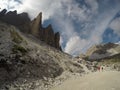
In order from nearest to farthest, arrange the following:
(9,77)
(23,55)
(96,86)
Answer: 1. (96,86)
2. (9,77)
3. (23,55)

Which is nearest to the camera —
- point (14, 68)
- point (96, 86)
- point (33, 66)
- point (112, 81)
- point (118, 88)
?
point (118, 88)

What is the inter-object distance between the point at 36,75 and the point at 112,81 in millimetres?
17896

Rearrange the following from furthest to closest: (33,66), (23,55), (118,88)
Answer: (23,55), (33,66), (118,88)

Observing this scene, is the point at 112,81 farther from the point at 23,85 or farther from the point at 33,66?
the point at 33,66

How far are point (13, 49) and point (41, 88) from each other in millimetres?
19952

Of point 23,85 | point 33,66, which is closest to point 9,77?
point 23,85

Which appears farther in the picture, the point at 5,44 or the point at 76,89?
the point at 5,44

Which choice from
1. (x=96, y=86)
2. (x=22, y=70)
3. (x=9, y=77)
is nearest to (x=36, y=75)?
(x=22, y=70)

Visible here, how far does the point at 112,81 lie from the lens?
38.4m

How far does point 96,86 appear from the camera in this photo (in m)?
35.9

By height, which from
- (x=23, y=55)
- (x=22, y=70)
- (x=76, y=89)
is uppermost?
(x=23, y=55)

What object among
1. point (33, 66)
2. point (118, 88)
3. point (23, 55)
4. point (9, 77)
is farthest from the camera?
point (23, 55)

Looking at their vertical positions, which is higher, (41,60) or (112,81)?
(41,60)

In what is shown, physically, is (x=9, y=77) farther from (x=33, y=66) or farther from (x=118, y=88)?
(x=118, y=88)
